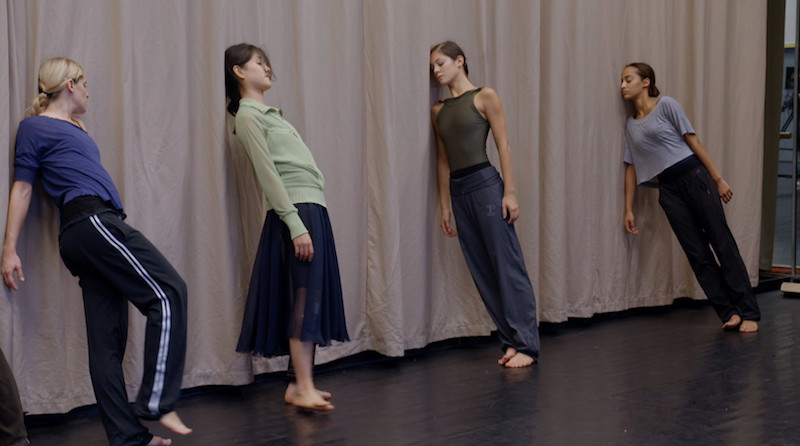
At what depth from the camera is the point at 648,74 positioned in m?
4.71

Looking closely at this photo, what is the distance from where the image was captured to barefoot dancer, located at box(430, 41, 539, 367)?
3.81 m

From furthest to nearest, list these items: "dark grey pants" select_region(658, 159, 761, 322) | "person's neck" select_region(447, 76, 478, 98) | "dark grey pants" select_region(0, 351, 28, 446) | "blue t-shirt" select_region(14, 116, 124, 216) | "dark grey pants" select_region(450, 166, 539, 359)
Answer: "dark grey pants" select_region(658, 159, 761, 322) → "person's neck" select_region(447, 76, 478, 98) → "dark grey pants" select_region(450, 166, 539, 359) → "blue t-shirt" select_region(14, 116, 124, 216) → "dark grey pants" select_region(0, 351, 28, 446)

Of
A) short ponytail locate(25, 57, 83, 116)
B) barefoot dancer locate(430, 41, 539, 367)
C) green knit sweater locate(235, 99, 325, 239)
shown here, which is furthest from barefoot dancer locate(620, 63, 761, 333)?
short ponytail locate(25, 57, 83, 116)

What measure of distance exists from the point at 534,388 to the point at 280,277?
1050 millimetres

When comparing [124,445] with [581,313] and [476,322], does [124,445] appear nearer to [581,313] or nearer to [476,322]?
[476,322]

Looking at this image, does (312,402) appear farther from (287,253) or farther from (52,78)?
(52,78)

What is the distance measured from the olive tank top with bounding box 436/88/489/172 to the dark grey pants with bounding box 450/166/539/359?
0.23ft

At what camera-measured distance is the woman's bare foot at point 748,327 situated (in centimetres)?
435

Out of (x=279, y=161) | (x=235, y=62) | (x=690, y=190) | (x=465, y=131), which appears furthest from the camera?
(x=690, y=190)

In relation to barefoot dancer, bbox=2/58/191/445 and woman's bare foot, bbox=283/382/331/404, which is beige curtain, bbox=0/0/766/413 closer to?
barefoot dancer, bbox=2/58/191/445

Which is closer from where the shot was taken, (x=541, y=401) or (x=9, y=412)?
(x=9, y=412)

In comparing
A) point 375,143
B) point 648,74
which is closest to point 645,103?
point 648,74

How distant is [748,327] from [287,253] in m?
2.50

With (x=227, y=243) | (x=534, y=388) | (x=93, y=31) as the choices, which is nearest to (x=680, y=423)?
(x=534, y=388)
